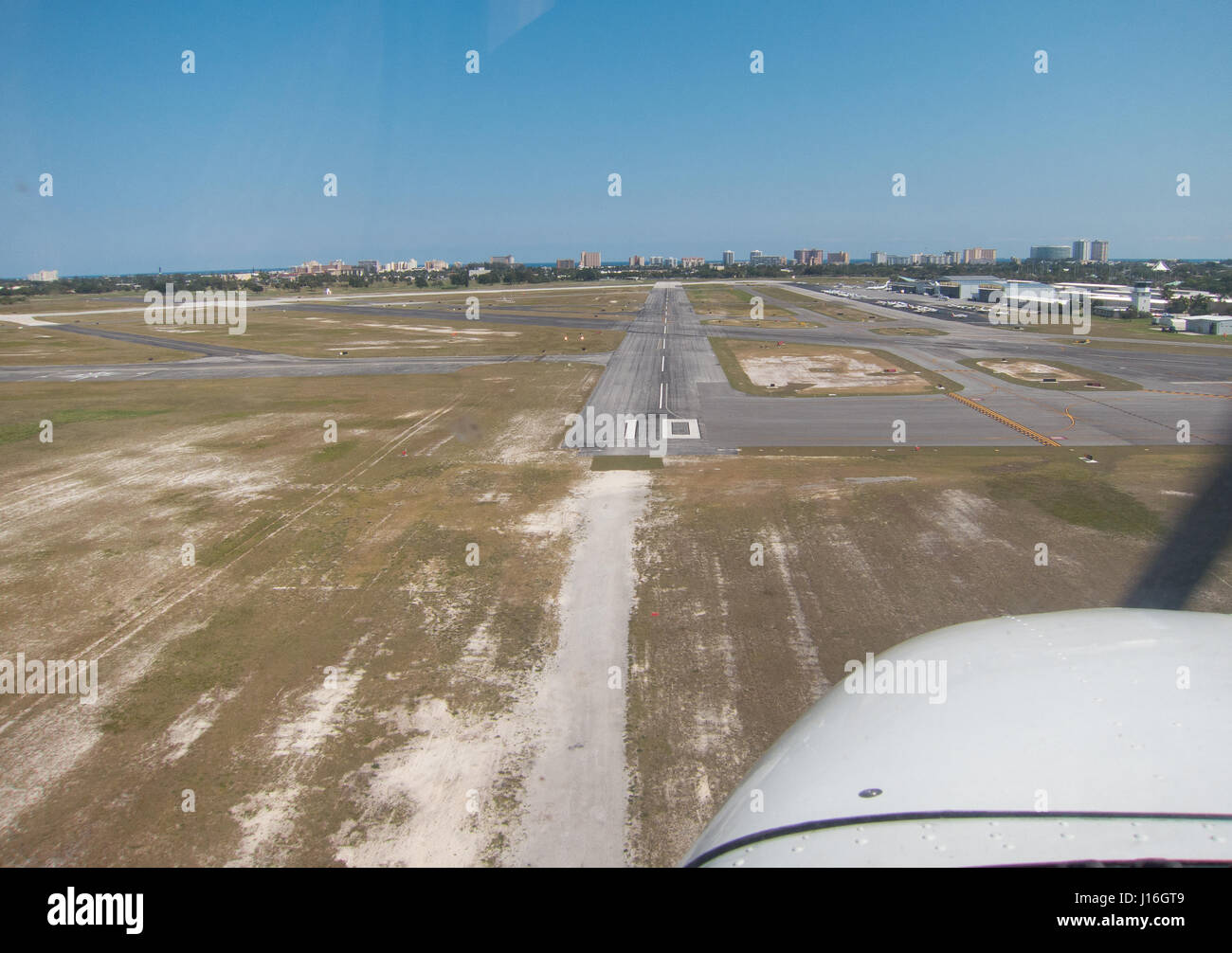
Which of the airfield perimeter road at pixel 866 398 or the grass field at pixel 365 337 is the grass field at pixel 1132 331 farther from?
the grass field at pixel 365 337

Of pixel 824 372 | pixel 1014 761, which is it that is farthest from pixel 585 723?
pixel 824 372

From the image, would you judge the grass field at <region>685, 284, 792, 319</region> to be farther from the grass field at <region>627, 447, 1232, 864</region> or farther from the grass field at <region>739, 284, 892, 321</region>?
the grass field at <region>627, 447, 1232, 864</region>

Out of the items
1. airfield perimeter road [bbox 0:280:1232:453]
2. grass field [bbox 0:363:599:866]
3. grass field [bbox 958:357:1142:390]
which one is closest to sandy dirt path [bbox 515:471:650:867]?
grass field [bbox 0:363:599:866]

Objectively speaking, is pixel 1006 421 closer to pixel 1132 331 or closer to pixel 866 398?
pixel 866 398

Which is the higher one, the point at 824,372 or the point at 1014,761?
the point at 824,372

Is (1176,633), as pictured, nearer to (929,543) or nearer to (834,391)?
(929,543)
